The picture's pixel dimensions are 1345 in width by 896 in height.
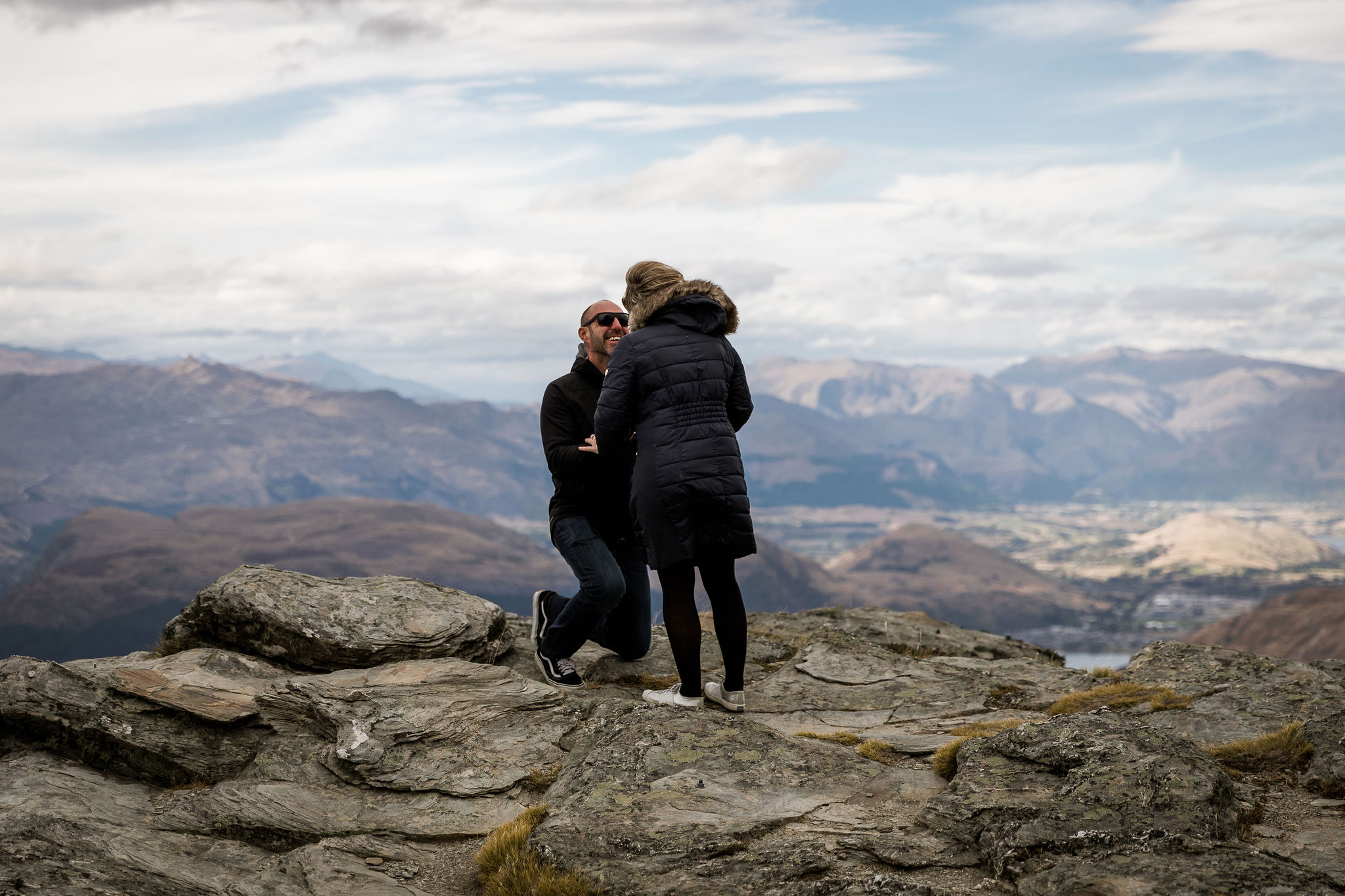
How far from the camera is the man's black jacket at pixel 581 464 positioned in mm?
11391

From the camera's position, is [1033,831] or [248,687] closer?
[1033,831]

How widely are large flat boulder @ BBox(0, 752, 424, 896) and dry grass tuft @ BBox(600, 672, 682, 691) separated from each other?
515 centimetres

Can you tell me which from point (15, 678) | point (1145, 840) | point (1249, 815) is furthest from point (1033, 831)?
point (15, 678)

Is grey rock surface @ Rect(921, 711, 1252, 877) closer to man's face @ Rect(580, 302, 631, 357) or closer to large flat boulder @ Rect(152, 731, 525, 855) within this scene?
large flat boulder @ Rect(152, 731, 525, 855)

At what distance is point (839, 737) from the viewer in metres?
10.6

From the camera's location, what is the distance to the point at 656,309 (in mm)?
9688

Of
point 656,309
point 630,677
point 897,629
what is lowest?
point 897,629

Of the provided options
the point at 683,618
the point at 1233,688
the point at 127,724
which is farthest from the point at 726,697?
the point at 127,724

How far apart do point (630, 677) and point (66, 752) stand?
263 inches

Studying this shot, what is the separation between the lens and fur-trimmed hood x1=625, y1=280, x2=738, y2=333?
9688 millimetres

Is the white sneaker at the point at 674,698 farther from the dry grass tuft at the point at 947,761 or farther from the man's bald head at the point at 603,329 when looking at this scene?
the man's bald head at the point at 603,329

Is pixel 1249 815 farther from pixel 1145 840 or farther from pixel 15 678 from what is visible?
pixel 15 678

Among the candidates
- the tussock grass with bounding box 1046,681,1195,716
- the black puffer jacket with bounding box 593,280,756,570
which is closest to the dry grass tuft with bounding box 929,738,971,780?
the black puffer jacket with bounding box 593,280,756,570

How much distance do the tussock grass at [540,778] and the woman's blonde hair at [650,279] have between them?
190 inches
